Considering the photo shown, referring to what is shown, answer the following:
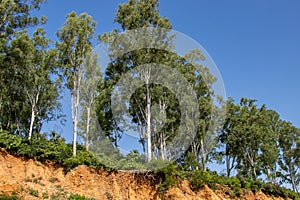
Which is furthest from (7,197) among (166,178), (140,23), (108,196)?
(140,23)

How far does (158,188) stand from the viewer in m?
17.0

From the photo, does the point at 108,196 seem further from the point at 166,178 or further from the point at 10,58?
the point at 10,58

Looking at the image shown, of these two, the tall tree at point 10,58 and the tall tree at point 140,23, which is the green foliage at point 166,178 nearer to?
the tall tree at point 140,23

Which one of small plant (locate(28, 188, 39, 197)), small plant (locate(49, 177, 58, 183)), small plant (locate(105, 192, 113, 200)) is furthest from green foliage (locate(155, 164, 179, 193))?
small plant (locate(28, 188, 39, 197))

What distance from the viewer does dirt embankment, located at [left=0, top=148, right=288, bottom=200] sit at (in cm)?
1377

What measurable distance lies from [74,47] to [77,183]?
8.47 meters

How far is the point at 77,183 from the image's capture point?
50.3ft

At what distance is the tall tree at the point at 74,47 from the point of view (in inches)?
758

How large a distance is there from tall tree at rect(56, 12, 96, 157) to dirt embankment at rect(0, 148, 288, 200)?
4.95 meters

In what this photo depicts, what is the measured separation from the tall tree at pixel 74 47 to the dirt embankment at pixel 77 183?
4947 mm

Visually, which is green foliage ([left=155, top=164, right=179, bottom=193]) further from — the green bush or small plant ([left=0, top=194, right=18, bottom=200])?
small plant ([left=0, top=194, right=18, bottom=200])

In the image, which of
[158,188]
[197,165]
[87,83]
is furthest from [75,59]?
[197,165]

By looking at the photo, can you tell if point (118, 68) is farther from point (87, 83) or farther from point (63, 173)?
point (63, 173)

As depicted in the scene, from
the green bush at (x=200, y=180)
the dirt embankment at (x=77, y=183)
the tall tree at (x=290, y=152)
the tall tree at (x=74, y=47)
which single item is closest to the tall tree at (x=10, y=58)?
the tall tree at (x=74, y=47)
